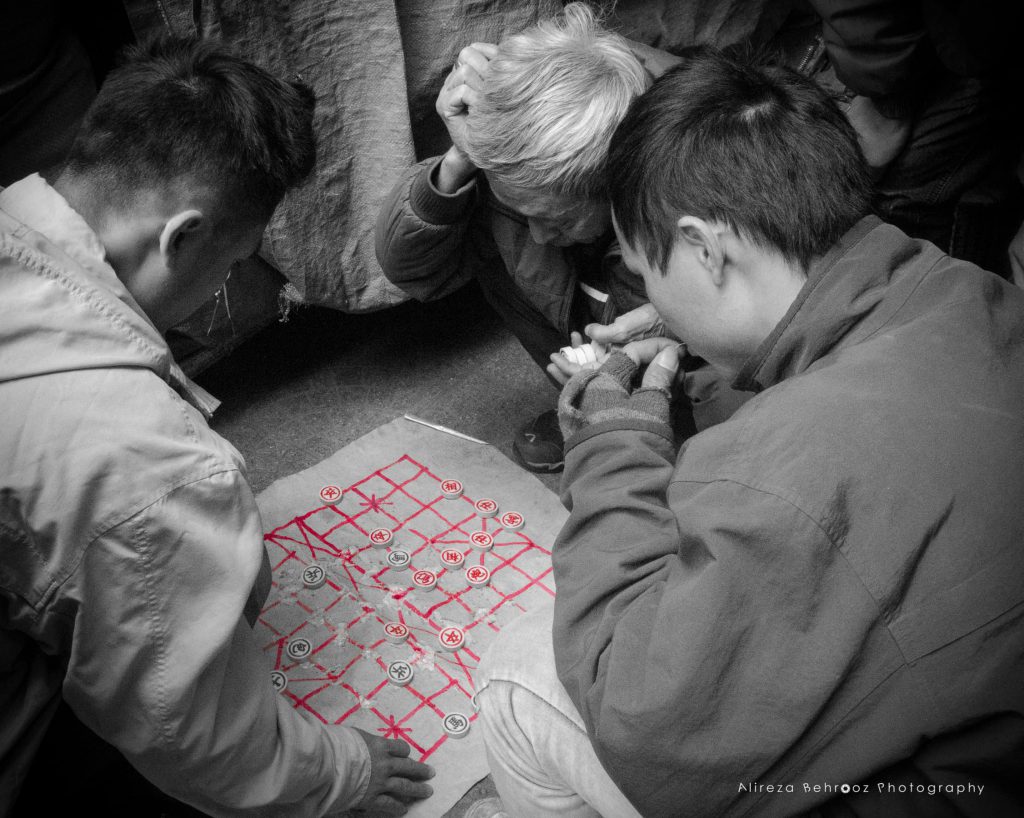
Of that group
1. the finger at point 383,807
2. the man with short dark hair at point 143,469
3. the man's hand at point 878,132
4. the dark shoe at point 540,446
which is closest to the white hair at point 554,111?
the man with short dark hair at point 143,469

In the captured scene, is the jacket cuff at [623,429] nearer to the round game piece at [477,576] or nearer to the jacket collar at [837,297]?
the jacket collar at [837,297]

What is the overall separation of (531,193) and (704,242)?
58 cm

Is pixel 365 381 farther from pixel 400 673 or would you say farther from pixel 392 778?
pixel 392 778

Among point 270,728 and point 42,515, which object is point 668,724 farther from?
point 42,515

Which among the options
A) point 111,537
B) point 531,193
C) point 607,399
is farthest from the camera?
point 531,193

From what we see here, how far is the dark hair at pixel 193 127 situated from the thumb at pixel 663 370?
0.66m

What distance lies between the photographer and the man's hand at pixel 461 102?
5.62 ft

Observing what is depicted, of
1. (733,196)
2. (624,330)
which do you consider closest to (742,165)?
(733,196)

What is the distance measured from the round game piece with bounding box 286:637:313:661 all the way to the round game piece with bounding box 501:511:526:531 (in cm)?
50

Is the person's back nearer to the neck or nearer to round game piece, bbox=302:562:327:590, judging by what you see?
the neck

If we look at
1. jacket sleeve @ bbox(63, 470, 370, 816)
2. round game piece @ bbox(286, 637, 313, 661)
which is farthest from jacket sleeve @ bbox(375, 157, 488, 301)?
jacket sleeve @ bbox(63, 470, 370, 816)

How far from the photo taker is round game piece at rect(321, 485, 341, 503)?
2.08 m

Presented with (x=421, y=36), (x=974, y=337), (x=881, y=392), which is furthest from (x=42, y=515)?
(x=421, y=36)

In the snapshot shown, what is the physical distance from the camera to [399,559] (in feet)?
6.41
